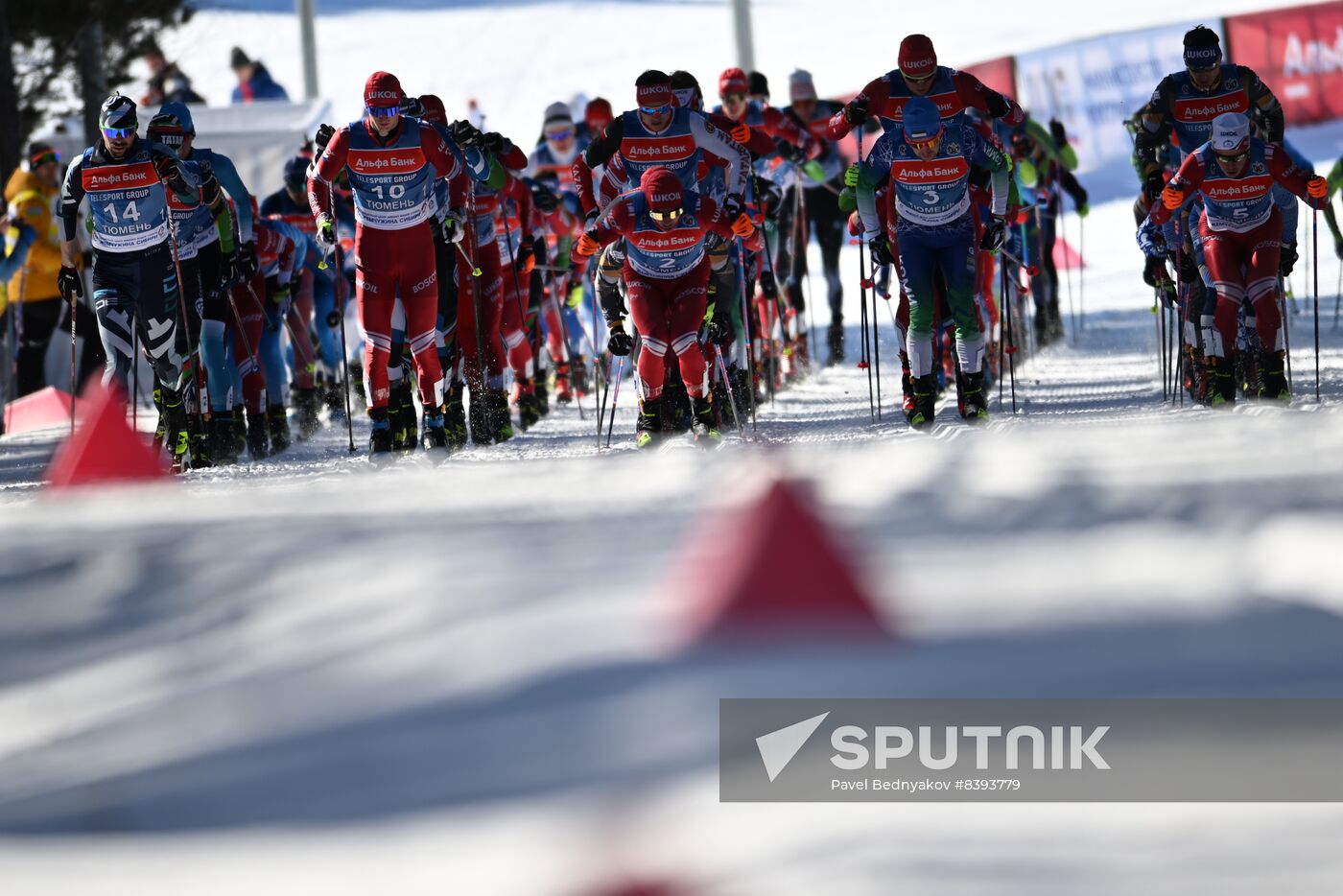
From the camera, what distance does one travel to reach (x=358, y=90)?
160 ft

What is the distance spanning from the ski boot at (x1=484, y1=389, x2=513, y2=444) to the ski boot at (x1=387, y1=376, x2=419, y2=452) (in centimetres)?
154

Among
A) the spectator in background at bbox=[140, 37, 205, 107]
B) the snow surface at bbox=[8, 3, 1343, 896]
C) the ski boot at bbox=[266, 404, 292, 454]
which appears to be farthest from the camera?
the spectator in background at bbox=[140, 37, 205, 107]

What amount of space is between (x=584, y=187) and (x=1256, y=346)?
3629 millimetres

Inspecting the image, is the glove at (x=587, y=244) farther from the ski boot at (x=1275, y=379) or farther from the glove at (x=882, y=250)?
the ski boot at (x=1275, y=379)

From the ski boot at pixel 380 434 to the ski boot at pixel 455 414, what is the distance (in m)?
0.85

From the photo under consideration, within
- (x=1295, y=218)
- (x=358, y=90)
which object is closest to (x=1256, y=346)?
(x=1295, y=218)

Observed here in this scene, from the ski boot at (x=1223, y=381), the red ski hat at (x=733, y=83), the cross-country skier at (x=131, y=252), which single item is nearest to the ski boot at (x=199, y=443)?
the cross-country skier at (x=131, y=252)

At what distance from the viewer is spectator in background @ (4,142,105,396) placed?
14.4 m

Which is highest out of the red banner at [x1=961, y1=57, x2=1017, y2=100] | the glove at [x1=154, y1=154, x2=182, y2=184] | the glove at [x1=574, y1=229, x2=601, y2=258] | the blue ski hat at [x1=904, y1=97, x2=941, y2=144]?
the red banner at [x1=961, y1=57, x2=1017, y2=100]

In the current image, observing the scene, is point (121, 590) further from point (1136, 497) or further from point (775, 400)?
point (775, 400)

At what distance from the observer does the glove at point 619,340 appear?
1115 centimetres

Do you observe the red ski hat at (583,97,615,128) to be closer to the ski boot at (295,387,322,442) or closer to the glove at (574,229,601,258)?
the ski boot at (295,387,322,442)

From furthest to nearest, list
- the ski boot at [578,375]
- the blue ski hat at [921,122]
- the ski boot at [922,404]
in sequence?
1. the ski boot at [578,375]
2. the ski boot at [922,404]
3. the blue ski hat at [921,122]

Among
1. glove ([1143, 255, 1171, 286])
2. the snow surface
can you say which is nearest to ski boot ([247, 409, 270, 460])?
glove ([1143, 255, 1171, 286])
